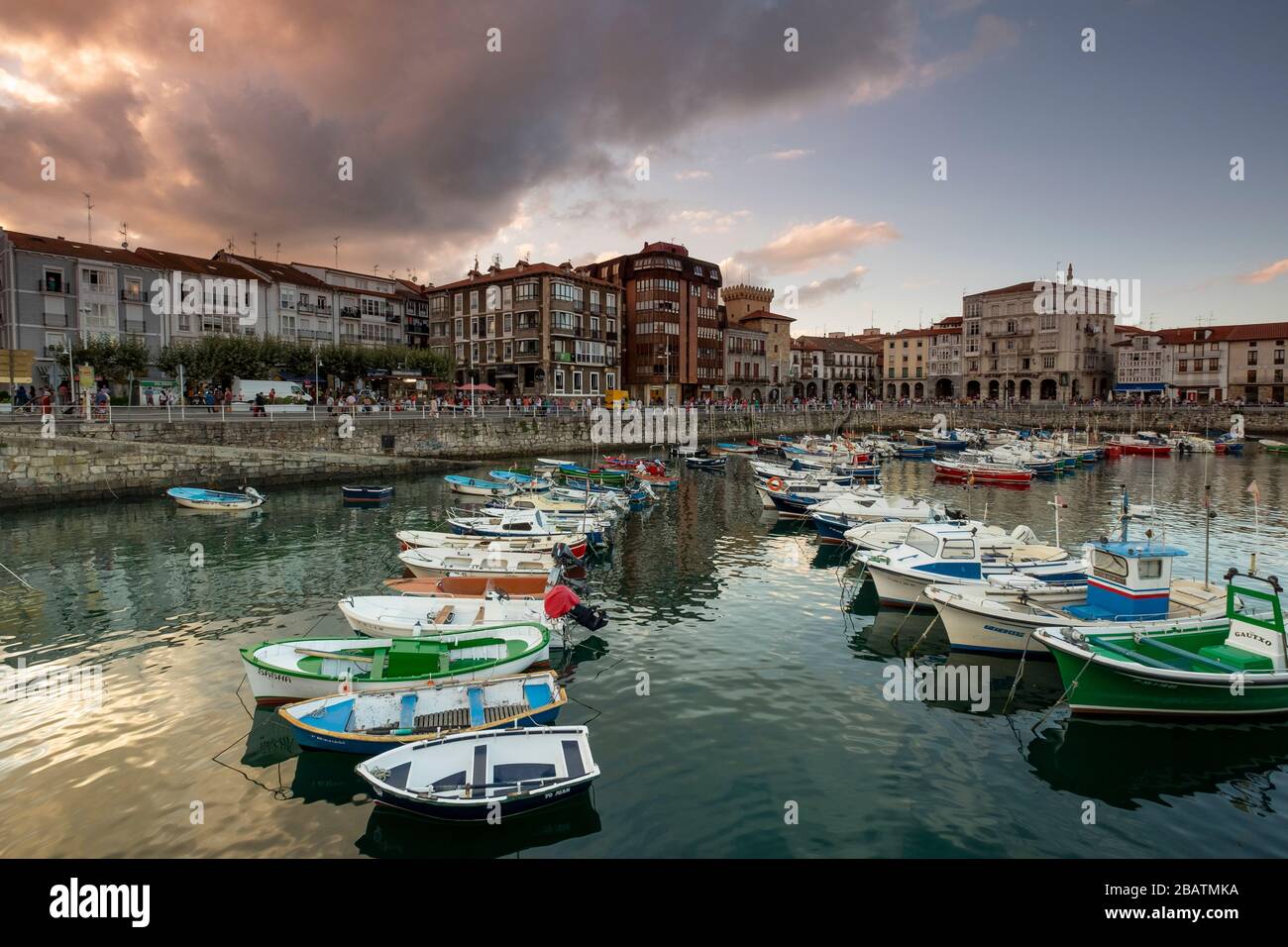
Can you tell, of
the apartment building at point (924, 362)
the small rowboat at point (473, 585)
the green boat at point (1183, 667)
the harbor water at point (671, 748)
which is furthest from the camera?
the apartment building at point (924, 362)

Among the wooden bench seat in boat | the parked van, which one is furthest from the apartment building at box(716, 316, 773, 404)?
the wooden bench seat in boat

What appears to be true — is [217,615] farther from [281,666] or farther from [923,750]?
[923,750]

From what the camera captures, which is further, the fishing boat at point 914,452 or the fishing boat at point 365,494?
the fishing boat at point 914,452

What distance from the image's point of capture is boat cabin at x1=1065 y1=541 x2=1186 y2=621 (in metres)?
17.5

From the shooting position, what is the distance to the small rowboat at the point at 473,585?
21.2 metres

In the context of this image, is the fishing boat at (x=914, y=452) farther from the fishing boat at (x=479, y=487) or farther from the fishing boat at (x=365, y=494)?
the fishing boat at (x=365, y=494)

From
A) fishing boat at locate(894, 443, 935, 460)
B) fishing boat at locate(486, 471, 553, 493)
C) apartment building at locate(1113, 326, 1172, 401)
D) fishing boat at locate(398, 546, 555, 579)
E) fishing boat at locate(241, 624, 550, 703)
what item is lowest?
fishing boat at locate(241, 624, 550, 703)

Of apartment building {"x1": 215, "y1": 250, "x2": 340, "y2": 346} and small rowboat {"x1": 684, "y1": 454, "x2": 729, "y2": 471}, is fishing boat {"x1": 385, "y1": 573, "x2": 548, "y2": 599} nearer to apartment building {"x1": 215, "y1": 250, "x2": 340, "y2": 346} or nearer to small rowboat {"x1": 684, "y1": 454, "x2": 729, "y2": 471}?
small rowboat {"x1": 684, "y1": 454, "x2": 729, "y2": 471}

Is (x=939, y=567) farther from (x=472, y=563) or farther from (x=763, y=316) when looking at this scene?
(x=763, y=316)

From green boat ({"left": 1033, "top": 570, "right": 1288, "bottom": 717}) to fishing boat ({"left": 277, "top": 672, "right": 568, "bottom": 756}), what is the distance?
11197 mm

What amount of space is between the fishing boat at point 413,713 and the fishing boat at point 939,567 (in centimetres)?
1314

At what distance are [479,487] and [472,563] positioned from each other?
2052 cm

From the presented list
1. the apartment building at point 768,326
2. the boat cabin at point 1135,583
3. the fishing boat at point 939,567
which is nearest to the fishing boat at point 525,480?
the fishing boat at point 939,567
